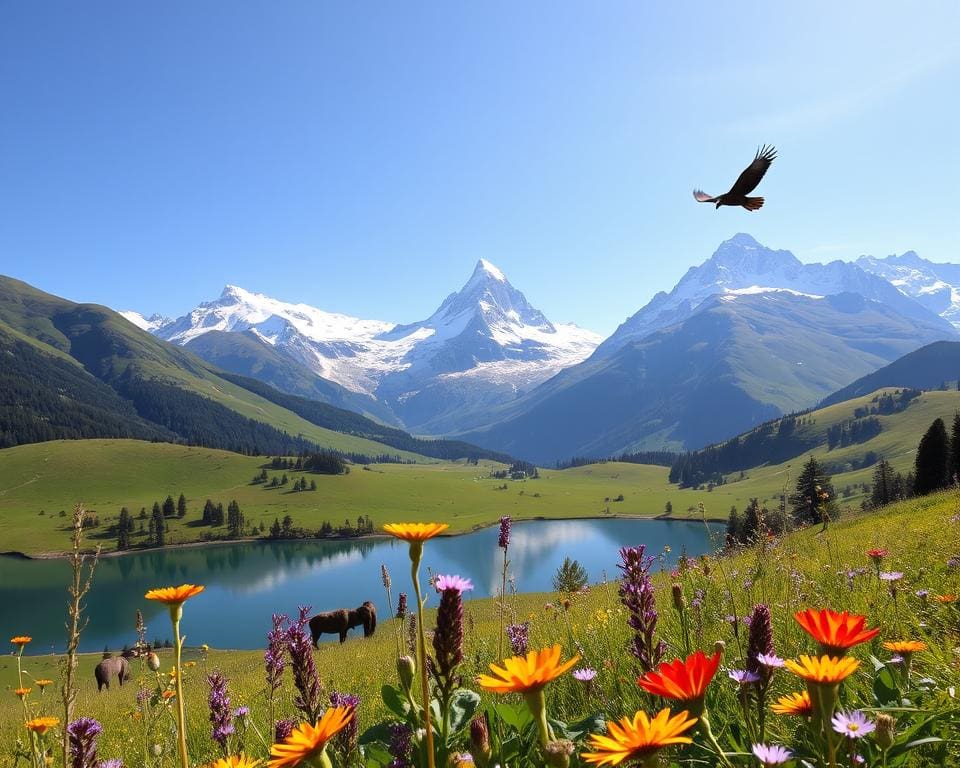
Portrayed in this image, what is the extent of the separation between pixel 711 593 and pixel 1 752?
9.60 metres

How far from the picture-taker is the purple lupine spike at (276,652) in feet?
10.6

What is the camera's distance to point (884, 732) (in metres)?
1.61

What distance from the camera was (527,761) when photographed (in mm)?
2453

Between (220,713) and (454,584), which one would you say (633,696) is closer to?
(454,584)

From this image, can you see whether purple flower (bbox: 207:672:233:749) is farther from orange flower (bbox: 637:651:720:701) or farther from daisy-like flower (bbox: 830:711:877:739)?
daisy-like flower (bbox: 830:711:877:739)

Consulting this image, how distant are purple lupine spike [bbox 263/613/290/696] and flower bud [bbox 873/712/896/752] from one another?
2692 mm

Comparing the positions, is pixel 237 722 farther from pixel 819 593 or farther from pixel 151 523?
pixel 151 523

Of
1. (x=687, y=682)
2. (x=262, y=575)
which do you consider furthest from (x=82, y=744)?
(x=262, y=575)

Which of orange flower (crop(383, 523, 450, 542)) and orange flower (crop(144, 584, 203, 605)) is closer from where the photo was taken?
orange flower (crop(383, 523, 450, 542))

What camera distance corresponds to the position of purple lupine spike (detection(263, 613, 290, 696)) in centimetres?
322

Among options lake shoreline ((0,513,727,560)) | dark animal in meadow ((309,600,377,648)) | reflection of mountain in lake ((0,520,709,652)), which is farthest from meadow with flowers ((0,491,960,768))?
lake shoreline ((0,513,727,560))

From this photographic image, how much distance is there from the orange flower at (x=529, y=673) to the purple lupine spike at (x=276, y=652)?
2039mm

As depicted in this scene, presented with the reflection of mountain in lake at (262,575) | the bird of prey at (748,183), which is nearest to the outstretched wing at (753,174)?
the bird of prey at (748,183)

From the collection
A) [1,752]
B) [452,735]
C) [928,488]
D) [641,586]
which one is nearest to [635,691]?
[641,586]
